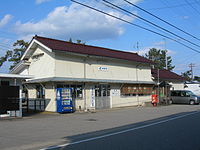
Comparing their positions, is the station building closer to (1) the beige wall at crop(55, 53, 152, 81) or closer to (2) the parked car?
(1) the beige wall at crop(55, 53, 152, 81)

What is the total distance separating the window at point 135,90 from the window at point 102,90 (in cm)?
236

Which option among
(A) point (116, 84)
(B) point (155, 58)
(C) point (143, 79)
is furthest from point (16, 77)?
(B) point (155, 58)

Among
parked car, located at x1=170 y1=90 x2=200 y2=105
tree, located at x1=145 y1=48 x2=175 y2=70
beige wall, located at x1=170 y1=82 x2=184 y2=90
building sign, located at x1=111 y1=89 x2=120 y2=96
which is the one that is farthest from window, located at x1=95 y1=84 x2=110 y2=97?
tree, located at x1=145 y1=48 x2=175 y2=70

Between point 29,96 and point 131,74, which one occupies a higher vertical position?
point 131,74

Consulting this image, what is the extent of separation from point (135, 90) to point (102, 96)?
5.78 meters

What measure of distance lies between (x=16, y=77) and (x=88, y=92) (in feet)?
26.3

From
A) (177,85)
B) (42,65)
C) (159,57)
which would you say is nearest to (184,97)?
(177,85)

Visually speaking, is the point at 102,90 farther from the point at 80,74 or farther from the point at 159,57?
the point at 159,57

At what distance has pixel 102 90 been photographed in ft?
85.3

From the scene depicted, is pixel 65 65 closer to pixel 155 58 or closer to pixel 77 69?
pixel 77 69

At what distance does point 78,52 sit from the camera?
22844 mm

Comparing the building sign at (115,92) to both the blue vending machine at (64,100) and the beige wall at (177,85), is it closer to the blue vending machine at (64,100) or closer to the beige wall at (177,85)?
Result: the blue vending machine at (64,100)

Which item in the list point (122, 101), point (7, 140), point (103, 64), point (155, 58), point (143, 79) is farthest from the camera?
point (155, 58)

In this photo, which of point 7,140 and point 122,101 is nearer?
point 7,140
